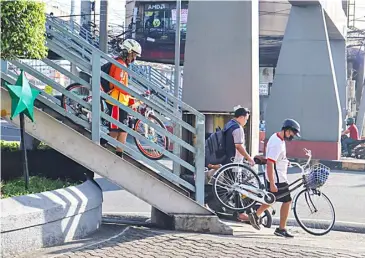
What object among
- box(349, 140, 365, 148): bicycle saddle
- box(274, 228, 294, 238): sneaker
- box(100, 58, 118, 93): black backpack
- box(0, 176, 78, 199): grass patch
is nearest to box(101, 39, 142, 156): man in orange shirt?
box(100, 58, 118, 93): black backpack

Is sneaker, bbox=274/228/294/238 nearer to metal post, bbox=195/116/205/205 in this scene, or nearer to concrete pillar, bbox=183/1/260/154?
metal post, bbox=195/116/205/205

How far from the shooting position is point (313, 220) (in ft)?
26.7

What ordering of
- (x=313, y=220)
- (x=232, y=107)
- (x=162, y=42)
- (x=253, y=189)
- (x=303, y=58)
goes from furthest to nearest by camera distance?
(x=162, y=42) → (x=303, y=58) → (x=232, y=107) → (x=313, y=220) → (x=253, y=189)

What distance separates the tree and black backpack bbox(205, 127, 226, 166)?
3.06 metres

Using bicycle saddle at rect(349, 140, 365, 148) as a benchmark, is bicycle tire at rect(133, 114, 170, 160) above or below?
above

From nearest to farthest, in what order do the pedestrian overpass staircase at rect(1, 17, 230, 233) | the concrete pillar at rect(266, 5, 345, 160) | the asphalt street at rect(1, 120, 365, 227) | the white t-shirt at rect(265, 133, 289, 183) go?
1. the pedestrian overpass staircase at rect(1, 17, 230, 233)
2. the white t-shirt at rect(265, 133, 289, 183)
3. the asphalt street at rect(1, 120, 365, 227)
4. the concrete pillar at rect(266, 5, 345, 160)

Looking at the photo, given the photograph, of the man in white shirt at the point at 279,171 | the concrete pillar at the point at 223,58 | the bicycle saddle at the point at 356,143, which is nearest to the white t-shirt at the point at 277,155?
the man in white shirt at the point at 279,171

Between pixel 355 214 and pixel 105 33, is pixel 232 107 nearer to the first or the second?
pixel 355 214

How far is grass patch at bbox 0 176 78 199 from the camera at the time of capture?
6.18 meters

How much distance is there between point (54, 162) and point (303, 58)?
12.3 m

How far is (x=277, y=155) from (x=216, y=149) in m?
1.00

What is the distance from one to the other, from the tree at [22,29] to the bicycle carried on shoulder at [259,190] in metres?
2.97

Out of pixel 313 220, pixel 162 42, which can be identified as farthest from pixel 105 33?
pixel 162 42

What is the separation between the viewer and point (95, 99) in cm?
646
